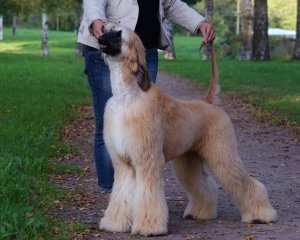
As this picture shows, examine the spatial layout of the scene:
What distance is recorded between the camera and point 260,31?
3300 centimetres

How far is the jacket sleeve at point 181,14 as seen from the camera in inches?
267

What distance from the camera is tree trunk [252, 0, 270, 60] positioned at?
32562mm

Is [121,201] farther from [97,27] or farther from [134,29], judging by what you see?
[134,29]

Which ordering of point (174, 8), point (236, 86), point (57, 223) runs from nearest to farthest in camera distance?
1. point (57, 223)
2. point (174, 8)
3. point (236, 86)

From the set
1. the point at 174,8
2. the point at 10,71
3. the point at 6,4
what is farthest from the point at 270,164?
the point at 6,4

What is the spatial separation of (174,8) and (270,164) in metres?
3.31

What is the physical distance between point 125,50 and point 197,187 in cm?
161

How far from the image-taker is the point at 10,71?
23.1 m

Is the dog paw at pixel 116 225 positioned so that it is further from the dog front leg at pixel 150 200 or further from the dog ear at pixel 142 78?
the dog ear at pixel 142 78

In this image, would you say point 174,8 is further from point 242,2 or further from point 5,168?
point 242,2

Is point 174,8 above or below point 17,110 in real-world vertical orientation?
above

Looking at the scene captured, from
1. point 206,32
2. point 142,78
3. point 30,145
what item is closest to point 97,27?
point 142,78

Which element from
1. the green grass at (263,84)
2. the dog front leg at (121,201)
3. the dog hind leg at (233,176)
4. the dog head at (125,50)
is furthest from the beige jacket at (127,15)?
the green grass at (263,84)

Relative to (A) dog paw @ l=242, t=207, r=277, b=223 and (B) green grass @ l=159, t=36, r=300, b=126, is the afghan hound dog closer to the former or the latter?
(A) dog paw @ l=242, t=207, r=277, b=223
